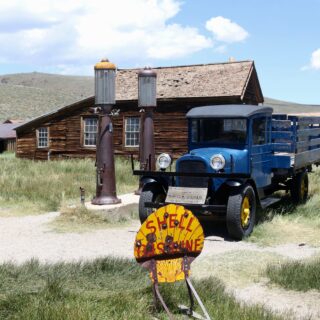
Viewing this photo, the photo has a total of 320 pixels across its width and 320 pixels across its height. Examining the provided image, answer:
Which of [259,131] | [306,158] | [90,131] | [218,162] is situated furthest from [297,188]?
[90,131]

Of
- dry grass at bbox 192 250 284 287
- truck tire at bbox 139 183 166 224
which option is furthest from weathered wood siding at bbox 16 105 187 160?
dry grass at bbox 192 250 284 287

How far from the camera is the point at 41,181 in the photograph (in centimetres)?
1416

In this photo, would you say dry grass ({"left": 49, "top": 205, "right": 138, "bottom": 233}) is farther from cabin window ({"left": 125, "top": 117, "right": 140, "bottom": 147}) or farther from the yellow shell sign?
cabin window ({"left": 125, "top": 117, "right": 140, "bottom": 147})

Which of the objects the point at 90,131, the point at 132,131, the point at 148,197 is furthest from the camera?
the point at 90,131

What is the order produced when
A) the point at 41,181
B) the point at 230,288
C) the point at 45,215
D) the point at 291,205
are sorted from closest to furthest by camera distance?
the point at 230,288, the point at 45,215, the point at 291,205, the point at 41,181

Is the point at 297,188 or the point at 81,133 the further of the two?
the point at 81,133

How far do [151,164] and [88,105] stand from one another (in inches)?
452

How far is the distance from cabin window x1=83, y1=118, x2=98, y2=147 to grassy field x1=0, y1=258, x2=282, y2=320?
17085mm

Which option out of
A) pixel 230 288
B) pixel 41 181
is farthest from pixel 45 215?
pixel 230 288

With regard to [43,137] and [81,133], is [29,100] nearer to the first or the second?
[43,137]

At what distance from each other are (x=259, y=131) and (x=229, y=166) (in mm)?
1248

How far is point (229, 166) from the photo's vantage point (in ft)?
27.8

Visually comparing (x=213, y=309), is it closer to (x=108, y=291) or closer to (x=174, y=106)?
(x=108, y=291)

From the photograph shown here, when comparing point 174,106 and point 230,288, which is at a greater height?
point 174,106
